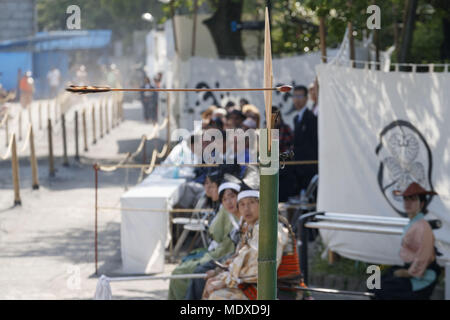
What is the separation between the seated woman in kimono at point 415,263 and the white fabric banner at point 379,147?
0.87 meters

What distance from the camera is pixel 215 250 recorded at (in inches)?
298

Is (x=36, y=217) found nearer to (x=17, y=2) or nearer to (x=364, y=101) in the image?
(x=364, y=101)

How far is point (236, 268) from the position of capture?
20.5 feet

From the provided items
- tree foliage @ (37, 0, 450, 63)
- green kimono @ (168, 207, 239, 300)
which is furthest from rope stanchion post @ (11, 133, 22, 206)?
green kimono @ (168, 207, 239, 300)

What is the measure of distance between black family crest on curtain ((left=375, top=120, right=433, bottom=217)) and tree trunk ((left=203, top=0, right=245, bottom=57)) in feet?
34.9

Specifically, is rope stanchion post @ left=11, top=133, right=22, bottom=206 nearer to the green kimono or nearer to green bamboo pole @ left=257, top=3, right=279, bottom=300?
the green kimono

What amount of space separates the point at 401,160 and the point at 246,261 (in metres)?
2.75

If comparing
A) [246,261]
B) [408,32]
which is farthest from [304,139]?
[246,261]

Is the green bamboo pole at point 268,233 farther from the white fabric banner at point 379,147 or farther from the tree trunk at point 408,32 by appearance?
the tree trunk at point 408,32

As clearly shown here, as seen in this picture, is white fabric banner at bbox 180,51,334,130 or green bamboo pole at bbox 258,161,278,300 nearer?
green bamboo pole at bbox 258,161,278,300

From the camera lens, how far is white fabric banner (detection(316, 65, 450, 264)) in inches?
318

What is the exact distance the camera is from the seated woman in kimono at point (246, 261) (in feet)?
20.4

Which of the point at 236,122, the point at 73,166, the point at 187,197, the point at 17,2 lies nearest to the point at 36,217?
the point at 187,197

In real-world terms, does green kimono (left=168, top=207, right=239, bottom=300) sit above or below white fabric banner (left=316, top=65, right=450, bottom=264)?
below
